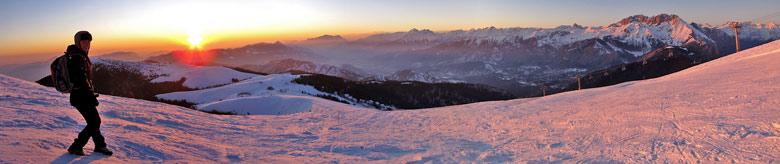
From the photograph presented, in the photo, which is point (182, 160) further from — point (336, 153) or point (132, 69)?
point (132, 69)

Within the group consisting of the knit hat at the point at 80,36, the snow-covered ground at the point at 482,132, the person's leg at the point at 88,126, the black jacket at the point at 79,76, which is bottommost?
the snow-covered ground at the point at 482,132

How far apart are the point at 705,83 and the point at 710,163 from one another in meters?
8.48

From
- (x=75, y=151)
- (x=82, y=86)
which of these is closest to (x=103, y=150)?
(x=75, y=151)

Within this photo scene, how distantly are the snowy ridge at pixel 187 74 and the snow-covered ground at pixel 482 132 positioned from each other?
97332mm

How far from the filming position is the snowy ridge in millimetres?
106619

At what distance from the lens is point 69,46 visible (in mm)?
7191

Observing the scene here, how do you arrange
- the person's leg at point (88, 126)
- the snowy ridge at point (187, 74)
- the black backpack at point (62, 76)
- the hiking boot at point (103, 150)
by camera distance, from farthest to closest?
the snowy ridge at point (187, 74)
the hiking boot at point (103, 150)
the person's leg at point (88, 126)
the black backpack at point (62, 76)

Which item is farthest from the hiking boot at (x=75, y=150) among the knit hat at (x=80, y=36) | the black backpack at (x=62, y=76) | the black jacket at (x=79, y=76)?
the knit hat at (x=80, y=36)

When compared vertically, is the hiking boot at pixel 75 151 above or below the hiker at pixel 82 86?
below

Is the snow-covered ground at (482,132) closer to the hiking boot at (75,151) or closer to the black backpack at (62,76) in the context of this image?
the hiking boot at (75,151)

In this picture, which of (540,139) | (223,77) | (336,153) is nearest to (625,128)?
(540,139)

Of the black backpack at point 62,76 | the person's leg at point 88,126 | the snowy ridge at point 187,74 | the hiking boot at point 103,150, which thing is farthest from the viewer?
the snowy ridge at point 187,74

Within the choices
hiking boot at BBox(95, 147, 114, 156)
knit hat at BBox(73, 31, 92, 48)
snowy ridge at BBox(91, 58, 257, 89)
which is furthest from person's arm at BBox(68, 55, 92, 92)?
snowy ridge at BBox(91, 58, 257, 89)

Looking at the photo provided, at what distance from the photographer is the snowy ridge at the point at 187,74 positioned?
350 ft
